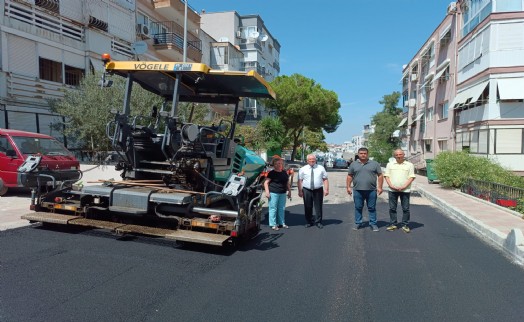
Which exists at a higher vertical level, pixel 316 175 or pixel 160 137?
pixel 160 137

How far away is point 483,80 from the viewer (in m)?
22.2

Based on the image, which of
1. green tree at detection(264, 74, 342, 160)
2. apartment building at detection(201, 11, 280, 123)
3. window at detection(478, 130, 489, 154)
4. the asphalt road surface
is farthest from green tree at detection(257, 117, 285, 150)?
the asphalt road surface

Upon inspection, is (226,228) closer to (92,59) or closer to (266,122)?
(92,59)

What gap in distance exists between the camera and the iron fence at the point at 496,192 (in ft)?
37.6

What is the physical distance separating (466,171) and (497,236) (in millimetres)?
10531

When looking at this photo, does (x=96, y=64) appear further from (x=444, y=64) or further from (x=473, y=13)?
(x=444, y=64)

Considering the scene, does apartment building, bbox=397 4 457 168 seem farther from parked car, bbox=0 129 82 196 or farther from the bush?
parked car, bbox=0 129 82 196

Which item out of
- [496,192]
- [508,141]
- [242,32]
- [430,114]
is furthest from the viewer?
[242,32]

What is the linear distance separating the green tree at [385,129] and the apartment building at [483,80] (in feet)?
37.5

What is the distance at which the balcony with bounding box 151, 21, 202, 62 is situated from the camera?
24683mm

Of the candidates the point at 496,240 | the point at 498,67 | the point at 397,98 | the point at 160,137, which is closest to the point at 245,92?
the point at 160,137

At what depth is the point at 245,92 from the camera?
737cm

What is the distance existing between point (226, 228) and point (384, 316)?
2572mm

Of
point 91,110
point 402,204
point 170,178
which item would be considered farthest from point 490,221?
point 91,110
